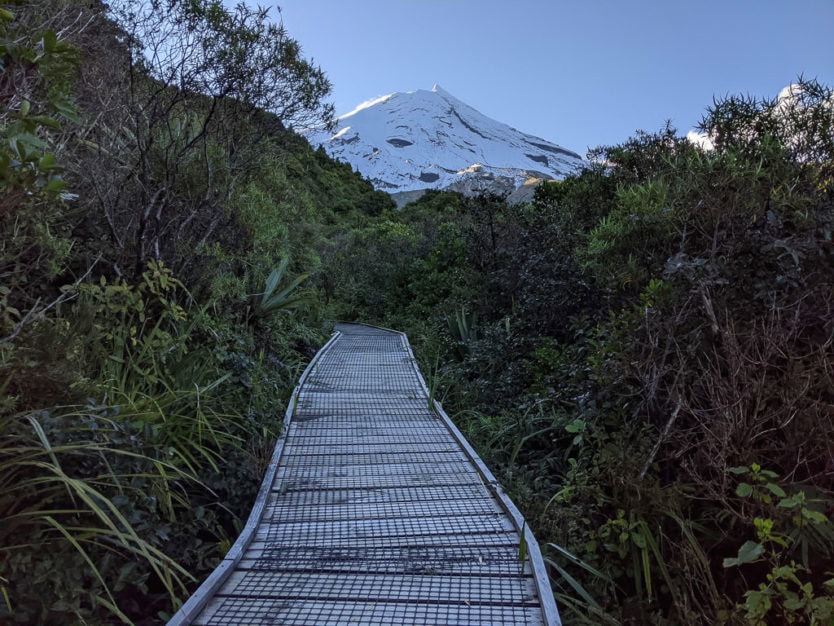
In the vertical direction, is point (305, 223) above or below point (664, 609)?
above

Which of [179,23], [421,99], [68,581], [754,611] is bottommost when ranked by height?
[754,611]

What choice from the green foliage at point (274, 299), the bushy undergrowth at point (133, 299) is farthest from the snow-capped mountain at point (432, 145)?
the bushy undergrowth at point (133, 299)

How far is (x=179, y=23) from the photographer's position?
450 cm

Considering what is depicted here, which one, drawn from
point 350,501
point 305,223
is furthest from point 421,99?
point 350,501

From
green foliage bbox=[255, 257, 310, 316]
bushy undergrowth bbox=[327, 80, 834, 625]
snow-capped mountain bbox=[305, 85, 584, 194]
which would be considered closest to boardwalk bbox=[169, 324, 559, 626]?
bushy undergrowth bbox=[327, 80, 834, 625]

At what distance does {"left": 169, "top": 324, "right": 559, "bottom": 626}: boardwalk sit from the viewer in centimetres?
194

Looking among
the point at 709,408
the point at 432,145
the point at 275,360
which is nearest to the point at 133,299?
the point at 275,360

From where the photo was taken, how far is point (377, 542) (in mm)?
2438

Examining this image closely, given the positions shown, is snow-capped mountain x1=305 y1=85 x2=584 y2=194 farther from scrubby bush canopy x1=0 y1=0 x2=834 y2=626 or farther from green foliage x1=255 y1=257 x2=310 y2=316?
scrubby bush canopy x1=0 y1=0 x2=834 y2=626

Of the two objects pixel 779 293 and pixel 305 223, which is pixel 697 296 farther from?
pixel 305 223

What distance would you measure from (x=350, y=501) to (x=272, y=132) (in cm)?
444

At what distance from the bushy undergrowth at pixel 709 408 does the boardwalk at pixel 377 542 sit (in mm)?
356

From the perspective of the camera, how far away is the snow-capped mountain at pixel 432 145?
133ft

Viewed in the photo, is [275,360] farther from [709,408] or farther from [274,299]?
[709,408]
